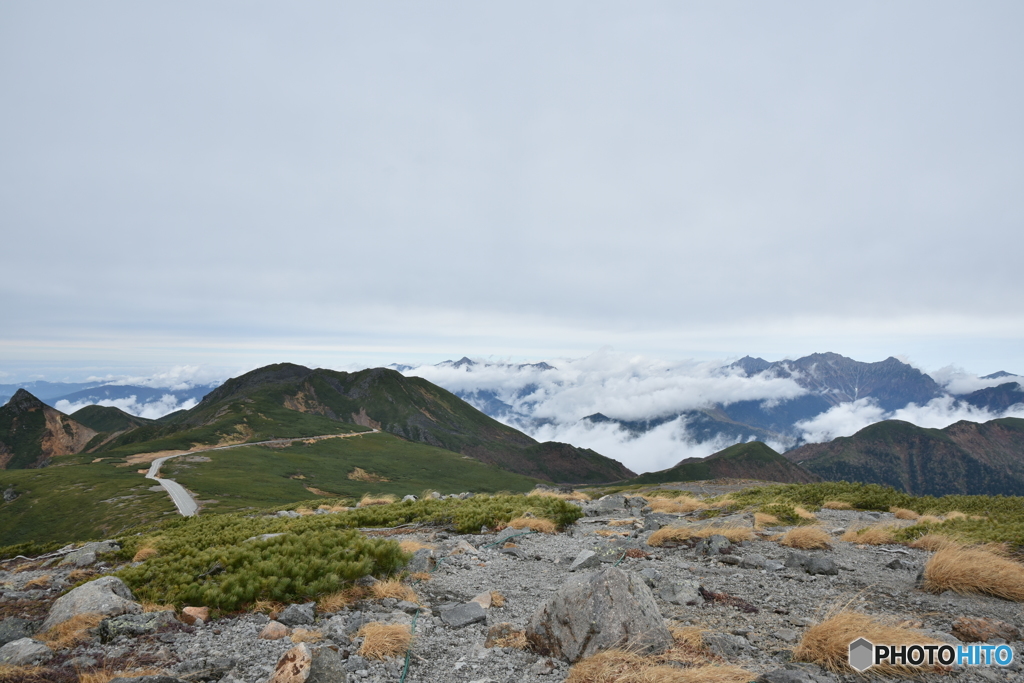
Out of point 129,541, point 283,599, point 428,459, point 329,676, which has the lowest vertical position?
point 428,459

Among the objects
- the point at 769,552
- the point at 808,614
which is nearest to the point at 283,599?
the point at 808,614

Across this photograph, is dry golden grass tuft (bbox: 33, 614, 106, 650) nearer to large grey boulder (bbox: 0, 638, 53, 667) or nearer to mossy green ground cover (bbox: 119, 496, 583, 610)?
large grey boulder (bbox: 0, 638, 53, 667)

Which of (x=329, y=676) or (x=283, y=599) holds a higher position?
(x=329, y=676)

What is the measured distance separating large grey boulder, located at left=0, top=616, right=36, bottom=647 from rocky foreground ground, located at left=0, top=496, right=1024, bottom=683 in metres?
0.04

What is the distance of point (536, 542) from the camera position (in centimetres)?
1770

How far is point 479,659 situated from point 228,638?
4828 millimetres

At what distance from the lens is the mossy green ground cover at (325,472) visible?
8256 centimetres

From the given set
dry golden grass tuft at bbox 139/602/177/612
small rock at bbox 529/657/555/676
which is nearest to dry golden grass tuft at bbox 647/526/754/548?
small rock at bbox 529/657/555/676

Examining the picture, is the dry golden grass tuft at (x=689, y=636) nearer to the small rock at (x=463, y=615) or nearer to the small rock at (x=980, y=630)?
the small rock at (x=463, y=615)

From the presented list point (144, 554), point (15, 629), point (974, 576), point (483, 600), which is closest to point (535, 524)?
point (483, 600)

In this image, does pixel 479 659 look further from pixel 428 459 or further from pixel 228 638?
pixel 428 459

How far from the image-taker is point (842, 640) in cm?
687

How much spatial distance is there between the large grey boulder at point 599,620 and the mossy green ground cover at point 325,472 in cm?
6748

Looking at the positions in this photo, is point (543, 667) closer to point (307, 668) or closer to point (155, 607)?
point (307, 668)
